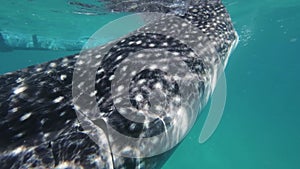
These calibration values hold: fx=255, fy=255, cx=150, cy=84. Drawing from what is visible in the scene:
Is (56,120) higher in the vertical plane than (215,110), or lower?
higher

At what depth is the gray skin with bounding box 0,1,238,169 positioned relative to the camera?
174 cm

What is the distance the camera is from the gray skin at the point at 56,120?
5.70 ft

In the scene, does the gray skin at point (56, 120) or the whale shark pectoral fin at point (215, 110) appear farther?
the whale shark pectoral fin at point (215, 110)

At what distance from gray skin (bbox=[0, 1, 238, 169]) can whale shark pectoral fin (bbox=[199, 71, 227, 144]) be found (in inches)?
31.3

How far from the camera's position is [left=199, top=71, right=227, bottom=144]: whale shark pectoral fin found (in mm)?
3779

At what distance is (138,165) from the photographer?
6.56ft

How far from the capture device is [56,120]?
2037mm

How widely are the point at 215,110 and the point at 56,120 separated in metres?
2.52

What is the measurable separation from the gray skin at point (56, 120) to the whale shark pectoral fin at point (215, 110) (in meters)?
0.80

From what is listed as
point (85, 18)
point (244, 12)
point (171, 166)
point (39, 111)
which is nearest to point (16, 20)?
point (85, 18)

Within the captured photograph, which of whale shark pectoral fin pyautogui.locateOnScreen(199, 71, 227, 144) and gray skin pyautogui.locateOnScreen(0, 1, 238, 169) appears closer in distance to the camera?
gray skin pyautogui.locateOnScreen(0, 1, 238, 169)

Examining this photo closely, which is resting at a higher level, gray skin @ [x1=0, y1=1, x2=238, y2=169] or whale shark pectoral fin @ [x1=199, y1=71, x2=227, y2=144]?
gray skin @ [x1=0, y1=1, x2=238, y2=169]

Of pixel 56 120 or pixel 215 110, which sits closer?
pixel 56 120

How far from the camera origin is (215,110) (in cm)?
385
